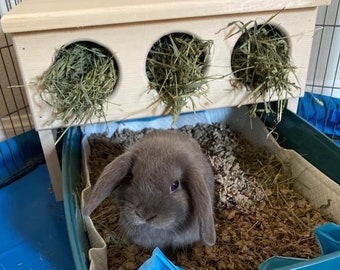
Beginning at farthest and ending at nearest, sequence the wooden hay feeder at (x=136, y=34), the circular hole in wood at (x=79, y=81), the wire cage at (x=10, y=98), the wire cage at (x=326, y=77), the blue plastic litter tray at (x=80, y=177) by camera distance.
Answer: the wire cage at (x=326, y=77)
the wire cage at (x=10, y=98)
the circular hole in wood at (x=79, y=81)
the wooden hay feeder at (x=136, y=34)
the blue plastic litter tray at (x=80, y=177)

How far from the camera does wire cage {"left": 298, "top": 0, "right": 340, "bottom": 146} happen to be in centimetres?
217

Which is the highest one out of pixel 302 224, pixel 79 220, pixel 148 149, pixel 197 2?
pixel 197 2

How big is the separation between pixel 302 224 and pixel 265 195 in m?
0.20

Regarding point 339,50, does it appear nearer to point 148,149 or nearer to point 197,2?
point 197,2

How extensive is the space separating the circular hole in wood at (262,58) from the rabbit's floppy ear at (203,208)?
0.56 m

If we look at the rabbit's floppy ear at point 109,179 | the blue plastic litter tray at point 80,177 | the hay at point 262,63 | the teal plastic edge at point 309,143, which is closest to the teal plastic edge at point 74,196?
the blue plastic litter tray at point 80,177

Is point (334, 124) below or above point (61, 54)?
below

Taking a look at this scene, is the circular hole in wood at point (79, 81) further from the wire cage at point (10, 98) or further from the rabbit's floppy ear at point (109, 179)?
the wire cage at point (10, 98)

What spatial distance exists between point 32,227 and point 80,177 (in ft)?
0.97

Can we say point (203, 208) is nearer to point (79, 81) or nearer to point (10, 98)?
point (79, 81)

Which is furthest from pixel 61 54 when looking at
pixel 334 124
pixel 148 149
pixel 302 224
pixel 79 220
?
pixel 334 124

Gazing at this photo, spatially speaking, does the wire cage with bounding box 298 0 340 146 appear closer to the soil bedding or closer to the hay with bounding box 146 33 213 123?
the soil bedding

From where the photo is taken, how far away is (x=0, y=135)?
86.7 inches

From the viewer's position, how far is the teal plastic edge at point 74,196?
1199 mm
